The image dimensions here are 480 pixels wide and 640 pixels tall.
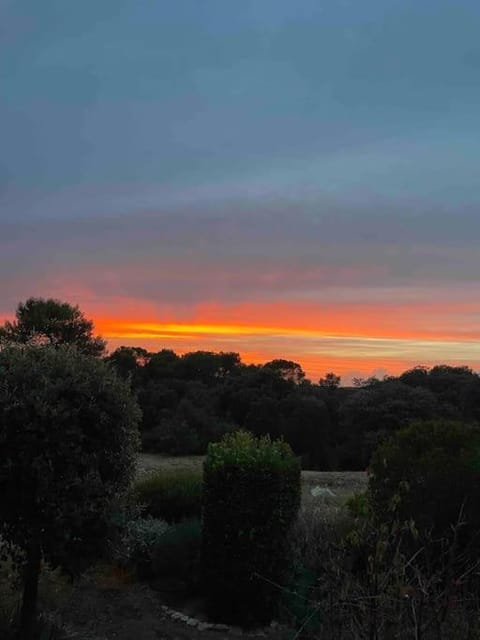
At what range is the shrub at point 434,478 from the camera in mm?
7383

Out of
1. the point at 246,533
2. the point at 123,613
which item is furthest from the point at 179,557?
the point at 246,533

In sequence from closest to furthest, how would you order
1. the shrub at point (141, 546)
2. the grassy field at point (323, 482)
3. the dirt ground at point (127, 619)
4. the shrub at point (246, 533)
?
the dirt ground at point (127, 619) → the shrub at point (246, 533) → the shrub at point (141, 546) → the grassy field at point (323, 482)

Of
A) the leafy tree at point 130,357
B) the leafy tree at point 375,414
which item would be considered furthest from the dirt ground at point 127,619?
the leafy tree at point 130,357

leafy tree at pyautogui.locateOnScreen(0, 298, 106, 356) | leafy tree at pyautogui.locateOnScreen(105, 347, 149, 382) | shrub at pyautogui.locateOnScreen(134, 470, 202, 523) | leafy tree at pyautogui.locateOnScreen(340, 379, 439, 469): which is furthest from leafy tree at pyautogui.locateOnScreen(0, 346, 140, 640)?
leafy tree at pyautogui.locateOnScreen(105, 347, 149, 382)

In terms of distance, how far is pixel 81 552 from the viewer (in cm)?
577

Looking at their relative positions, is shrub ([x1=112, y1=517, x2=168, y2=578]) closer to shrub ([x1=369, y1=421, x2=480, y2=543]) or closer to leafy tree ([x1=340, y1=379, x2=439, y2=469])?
shrub ([x1=369, y1=421, x2=480, y2=543])

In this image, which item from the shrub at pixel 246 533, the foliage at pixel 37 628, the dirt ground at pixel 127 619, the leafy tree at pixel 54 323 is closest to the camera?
the foliage at pixel 37 628

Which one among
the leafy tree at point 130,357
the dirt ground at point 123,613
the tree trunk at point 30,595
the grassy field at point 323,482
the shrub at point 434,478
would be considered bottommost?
the dirt ground at point 123,613

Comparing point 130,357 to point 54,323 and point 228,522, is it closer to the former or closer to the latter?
point 54,323

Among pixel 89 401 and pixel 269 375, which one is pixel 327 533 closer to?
pixel 89 401

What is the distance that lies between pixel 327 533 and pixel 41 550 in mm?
3843

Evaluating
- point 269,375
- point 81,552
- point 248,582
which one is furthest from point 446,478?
point 269,375

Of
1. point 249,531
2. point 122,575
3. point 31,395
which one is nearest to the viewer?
point 31,395

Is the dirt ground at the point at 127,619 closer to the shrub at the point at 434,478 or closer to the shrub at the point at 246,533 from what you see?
the shrub at the point at 246,533
